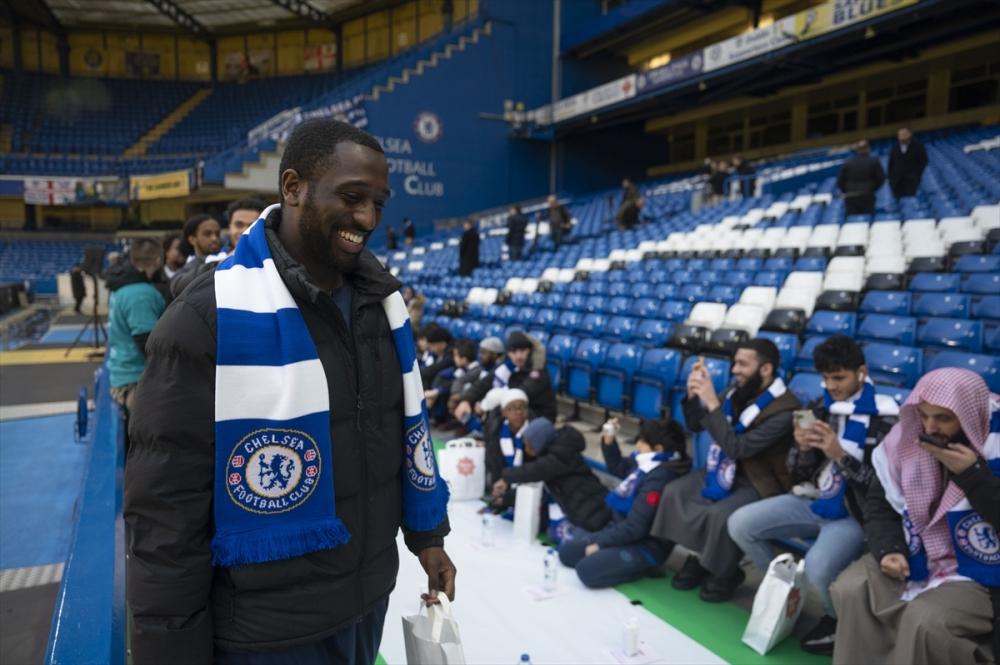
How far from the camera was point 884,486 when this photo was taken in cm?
239

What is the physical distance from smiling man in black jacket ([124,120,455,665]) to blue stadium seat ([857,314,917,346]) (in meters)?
4.47

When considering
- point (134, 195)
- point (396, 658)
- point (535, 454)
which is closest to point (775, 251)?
point (535, 454)

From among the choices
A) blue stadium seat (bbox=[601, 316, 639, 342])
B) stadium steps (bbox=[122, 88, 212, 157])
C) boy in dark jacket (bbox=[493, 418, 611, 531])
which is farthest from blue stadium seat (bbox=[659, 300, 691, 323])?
stadium steps (bbox=[122, 88, 212, 157])

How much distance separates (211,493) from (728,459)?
8.51 feet

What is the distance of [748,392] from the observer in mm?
3248

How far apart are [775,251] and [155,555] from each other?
747 centimetres

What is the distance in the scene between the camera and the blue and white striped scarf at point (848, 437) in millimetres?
2699

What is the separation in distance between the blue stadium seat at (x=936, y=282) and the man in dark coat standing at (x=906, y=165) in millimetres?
3720

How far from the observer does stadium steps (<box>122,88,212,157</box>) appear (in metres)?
25.3

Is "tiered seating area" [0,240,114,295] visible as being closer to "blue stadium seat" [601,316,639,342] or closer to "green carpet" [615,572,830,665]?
"blue stadium seat" [601,316,639,342]

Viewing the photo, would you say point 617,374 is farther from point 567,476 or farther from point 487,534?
point 487,534

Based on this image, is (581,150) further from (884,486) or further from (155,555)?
(155,555)

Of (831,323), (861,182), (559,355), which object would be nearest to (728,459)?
(831,323)

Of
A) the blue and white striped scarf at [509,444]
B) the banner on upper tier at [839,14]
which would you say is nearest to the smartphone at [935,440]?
the blue and white striped scarf at [509,444]
